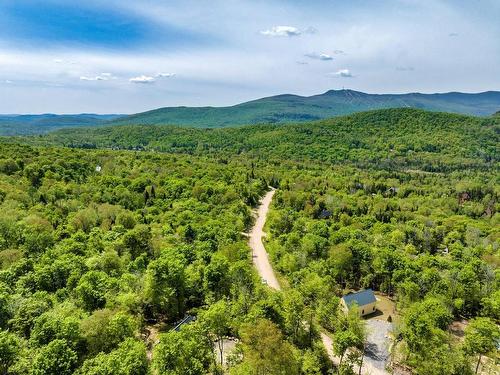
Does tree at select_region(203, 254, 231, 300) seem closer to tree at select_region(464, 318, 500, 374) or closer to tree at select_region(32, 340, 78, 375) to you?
tree at select_region(32, 340, 78, 375)

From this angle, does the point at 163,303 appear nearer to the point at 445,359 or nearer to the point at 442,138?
the point at 445,359

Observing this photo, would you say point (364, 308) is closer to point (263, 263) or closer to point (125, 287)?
point (263, 263)

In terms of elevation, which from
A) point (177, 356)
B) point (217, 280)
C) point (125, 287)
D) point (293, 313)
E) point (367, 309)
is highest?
point (177, 356)

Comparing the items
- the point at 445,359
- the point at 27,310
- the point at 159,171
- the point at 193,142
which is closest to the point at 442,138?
the point at 193,142

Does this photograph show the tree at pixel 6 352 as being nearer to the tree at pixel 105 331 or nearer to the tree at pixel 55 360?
the tree at pixel 55 360

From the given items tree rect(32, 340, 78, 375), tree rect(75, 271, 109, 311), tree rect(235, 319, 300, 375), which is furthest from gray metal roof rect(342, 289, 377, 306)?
tree rect(32, 340, 78, 375)

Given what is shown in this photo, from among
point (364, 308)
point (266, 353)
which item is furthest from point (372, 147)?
point (266, 353)
